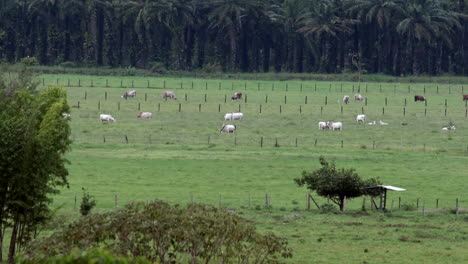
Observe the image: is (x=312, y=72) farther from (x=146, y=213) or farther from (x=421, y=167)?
(x=146, y=213)

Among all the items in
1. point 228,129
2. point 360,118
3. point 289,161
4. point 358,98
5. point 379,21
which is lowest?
point 289,161

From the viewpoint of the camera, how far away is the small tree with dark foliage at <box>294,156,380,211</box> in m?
52.8

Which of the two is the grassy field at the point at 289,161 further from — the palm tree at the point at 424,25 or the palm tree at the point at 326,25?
the palm tree at the point at 326,25

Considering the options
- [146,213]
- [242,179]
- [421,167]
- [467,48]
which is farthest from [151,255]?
[467,48]

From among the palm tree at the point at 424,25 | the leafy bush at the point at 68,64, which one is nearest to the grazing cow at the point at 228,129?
the palm tree at the point at 424,25

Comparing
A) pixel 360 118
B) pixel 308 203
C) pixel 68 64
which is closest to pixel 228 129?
pixel 360 118

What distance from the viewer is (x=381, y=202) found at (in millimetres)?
53688

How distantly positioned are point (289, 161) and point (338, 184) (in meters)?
16.0

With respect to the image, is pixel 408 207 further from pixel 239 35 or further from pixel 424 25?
pixel 239 35

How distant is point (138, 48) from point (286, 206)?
106m

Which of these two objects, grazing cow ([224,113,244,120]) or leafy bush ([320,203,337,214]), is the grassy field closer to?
leafy bush ([320,203,337,214])

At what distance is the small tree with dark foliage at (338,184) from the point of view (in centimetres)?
5275

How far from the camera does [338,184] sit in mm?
52812

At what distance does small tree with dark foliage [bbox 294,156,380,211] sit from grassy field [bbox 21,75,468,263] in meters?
1.11
